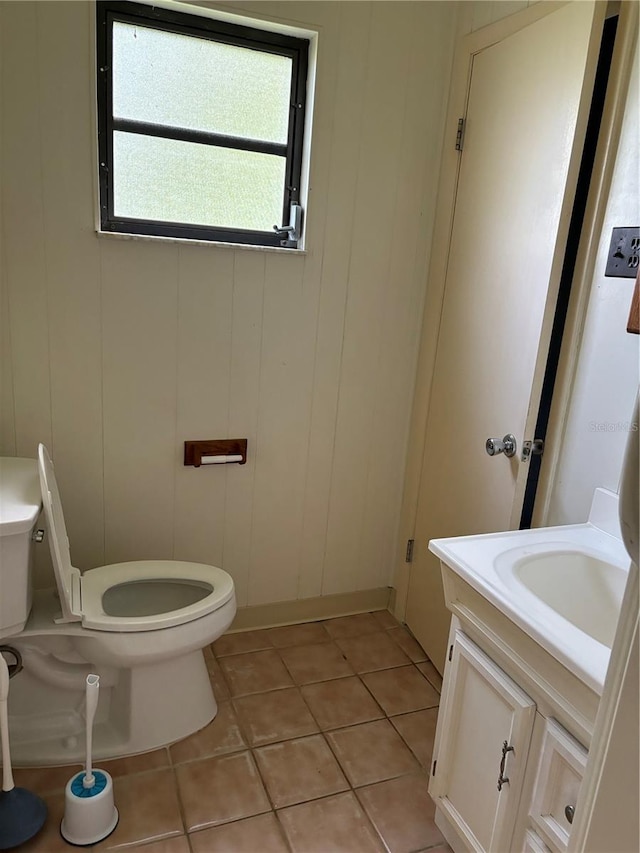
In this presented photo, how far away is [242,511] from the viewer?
2.25 metres

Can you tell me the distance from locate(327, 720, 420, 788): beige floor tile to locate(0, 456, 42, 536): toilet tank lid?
1115 mm

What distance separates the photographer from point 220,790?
5.44 feet

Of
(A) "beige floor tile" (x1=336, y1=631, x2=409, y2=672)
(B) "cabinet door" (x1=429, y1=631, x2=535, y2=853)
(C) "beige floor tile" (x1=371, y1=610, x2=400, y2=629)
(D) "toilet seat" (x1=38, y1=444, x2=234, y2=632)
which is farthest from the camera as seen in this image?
(C) "beige floor tile" (x1=371, y1=610, x2=400, y2=629)

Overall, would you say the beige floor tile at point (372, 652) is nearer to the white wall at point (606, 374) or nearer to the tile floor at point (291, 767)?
the tile floor at point (291, 767)

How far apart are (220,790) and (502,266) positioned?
168 cm

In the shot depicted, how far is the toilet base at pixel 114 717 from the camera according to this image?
5.64 ft

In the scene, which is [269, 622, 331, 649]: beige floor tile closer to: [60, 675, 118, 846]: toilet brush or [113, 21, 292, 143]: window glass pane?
[60, 675, 118, 846]: toilet brush

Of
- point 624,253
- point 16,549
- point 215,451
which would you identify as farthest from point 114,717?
point 624,253

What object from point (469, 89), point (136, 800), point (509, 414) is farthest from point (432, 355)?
point (136, 800)

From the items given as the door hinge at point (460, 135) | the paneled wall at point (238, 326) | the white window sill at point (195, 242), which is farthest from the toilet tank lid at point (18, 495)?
the door hinge at point (460, 135)

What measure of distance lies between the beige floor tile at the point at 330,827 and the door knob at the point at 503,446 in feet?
3.40

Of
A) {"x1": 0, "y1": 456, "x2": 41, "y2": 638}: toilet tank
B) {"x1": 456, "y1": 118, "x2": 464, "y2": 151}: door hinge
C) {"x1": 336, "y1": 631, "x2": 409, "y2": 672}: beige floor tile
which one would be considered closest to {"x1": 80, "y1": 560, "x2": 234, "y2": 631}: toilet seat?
{"x1": 0, "y1": 456, "x2": 41, "y2": 638}: toilet tank

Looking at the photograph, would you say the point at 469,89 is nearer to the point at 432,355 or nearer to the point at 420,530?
the point at 432,355

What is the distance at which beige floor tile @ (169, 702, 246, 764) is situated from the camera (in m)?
1.77
